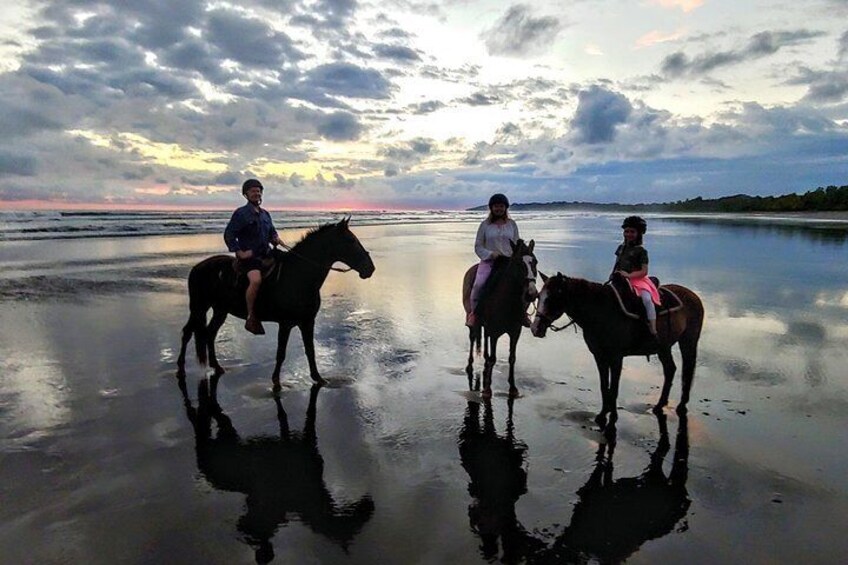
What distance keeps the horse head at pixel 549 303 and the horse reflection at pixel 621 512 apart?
136 centimetres

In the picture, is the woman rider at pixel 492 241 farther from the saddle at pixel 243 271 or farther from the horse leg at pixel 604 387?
the saddle at pixel 243 271

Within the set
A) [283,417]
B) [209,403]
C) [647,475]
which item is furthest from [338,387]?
[647,475]

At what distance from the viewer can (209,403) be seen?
6031 mm

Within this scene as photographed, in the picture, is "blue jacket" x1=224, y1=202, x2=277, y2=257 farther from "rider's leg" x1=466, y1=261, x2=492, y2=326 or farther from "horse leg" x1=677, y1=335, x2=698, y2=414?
"horse leg" x1=677, y1=335, x2=698, y2=414

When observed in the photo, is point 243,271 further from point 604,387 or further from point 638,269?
point 638,269

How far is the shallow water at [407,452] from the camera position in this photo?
3.49m

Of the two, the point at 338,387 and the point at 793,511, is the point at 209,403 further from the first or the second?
the point at 793,511

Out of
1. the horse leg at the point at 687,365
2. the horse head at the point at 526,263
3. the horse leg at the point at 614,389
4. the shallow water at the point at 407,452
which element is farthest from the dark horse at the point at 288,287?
the horse leg at the point at 687,365

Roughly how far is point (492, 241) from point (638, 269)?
78.0 inches

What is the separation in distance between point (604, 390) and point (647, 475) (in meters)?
1.22

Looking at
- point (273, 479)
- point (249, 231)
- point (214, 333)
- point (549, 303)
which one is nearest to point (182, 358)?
point (214, 333)

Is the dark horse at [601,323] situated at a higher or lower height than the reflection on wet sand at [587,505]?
higher

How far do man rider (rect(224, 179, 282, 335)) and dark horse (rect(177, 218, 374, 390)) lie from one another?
0.46 feet

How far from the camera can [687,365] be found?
602cm
